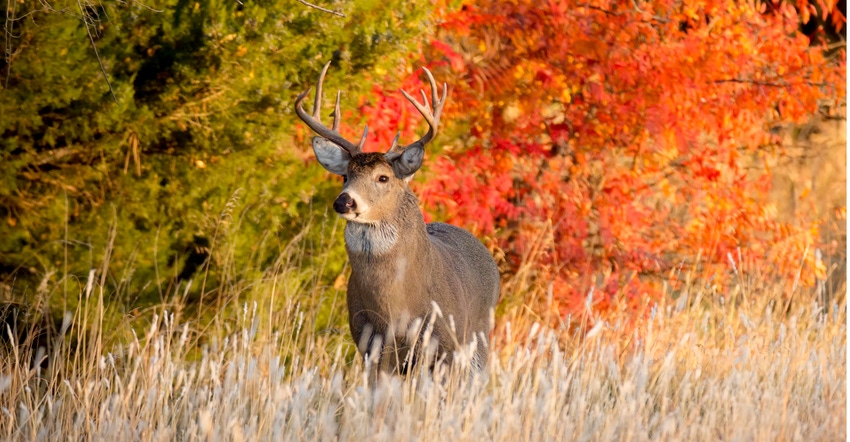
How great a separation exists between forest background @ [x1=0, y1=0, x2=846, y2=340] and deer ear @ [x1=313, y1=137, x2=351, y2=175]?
99cm

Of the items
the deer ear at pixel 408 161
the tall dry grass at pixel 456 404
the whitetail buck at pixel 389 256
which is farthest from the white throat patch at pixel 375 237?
the tall dry grass at pixel 456 404

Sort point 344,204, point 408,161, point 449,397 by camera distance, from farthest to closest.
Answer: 1. point 408,161
2. point 344,204
3. point 449,397

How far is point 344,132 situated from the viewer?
6.99 meters

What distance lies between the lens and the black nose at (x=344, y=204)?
511cm

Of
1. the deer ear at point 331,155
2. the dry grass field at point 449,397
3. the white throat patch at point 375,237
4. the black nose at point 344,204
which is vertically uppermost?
the deer ear at point 331,155

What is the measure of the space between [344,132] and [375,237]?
64.8 inches

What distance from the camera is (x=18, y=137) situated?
6758mm

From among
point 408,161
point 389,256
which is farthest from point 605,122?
point 389,256

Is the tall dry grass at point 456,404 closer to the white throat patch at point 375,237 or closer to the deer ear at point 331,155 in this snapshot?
the white throat patch at point 375,237

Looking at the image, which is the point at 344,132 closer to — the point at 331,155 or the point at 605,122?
the point at 331,155

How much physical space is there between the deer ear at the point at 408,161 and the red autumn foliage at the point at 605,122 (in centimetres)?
133

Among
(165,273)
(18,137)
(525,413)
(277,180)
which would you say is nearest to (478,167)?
(277,180)

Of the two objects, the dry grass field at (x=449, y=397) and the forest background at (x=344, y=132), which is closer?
the dry grass field at (x=449, y=397)

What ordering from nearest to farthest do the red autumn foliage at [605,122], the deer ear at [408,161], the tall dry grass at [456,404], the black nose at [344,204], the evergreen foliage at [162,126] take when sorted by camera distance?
the tall dry grass at [456,404] → the black nose at [344,204] → the deer ear at [408,161] → the evergreen foliage at [162,126] → the red autumn foliage at [605,122]
